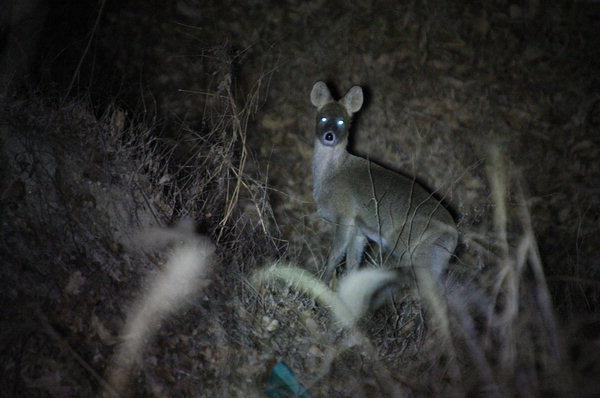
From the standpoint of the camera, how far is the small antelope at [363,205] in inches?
213

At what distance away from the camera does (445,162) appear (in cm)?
682

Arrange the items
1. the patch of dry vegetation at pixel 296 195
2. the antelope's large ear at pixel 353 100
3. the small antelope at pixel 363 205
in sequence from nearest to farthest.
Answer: the patch of dry vegetation at pixel 296 195 → the small antelope at pixel 363 205 → the antelope's large ear at pixel 353 100

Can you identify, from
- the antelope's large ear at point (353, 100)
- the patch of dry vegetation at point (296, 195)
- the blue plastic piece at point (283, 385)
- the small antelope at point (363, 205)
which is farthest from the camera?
the antelope's large ear at point (353, 100)

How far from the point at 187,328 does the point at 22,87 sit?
10.3 feet

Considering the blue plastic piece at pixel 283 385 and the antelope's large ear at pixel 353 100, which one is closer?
the blue plastic piece at pixel 283 385

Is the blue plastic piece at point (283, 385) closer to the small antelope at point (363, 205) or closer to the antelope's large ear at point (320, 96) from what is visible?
the small antelope at point (363, 205)

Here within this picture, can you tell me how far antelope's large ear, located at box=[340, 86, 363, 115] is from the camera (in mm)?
6270

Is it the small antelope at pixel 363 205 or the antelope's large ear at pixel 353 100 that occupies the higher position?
the antelope's large ear at pixel 353 100

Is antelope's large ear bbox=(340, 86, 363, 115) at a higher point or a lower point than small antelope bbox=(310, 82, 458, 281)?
higher

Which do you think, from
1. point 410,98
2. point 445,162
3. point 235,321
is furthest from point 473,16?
point 235,321

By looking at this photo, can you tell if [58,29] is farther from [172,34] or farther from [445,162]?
[445,162]

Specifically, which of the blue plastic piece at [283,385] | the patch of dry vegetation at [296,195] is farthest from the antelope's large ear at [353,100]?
the blue plastic piece at [283,385]

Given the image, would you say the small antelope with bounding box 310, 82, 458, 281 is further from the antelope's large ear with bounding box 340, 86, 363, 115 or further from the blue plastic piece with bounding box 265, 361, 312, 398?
the blue plastic piece with bounding box 265, 361, 312, 398

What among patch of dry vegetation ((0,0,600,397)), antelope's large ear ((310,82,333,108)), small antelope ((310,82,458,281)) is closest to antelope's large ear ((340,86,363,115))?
small antelope ((310,82,458,281))
